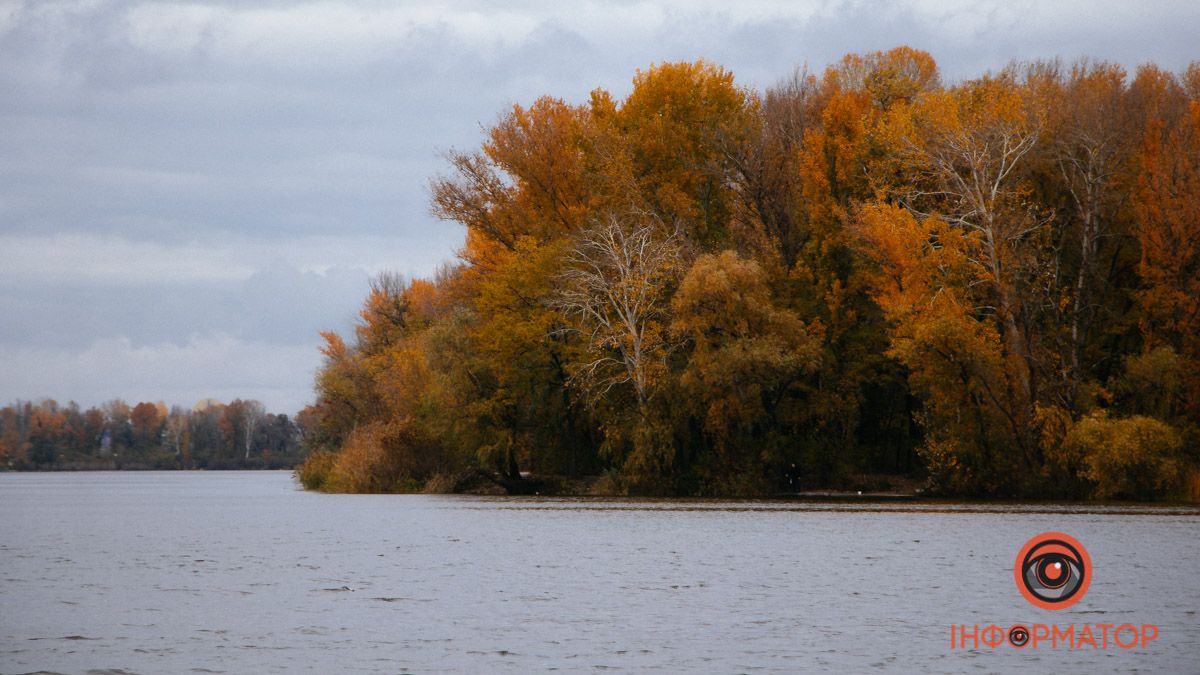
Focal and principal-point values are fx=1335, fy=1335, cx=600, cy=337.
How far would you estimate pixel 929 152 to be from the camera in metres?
57.6

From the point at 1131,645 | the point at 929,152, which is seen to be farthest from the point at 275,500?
the point at 1131,645

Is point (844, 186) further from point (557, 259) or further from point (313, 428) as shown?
point (313, 428)

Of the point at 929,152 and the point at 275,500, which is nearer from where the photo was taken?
the point at 929,152

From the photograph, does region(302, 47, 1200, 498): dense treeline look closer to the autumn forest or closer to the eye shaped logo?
the autumn forest

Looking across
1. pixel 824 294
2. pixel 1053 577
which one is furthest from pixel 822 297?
pixel 1053 577

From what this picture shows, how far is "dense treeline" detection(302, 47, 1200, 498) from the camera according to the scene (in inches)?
2152

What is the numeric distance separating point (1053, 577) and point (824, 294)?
138 feet

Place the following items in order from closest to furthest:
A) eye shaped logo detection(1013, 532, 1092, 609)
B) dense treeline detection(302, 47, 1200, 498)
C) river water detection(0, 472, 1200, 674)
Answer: river water detection(0, 472, 1200, 674) < eye shaped logo detection(1013, 532, 1092, 609) < dense treeline detection(302, 47, 1200, 498)

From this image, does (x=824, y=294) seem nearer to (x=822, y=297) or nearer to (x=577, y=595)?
(x=822, y=297)

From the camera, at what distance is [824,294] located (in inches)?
2520

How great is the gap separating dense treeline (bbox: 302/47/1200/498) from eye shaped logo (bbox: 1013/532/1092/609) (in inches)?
1045

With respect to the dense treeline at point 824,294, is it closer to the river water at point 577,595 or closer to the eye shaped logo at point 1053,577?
the river water at point 577,595

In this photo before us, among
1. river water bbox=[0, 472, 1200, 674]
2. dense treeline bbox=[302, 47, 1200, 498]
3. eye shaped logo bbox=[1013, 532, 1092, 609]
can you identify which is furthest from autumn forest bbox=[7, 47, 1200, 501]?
eye shaped logo bbox=[1013, 532, 1092, 609]

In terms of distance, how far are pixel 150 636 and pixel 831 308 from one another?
48538mm
